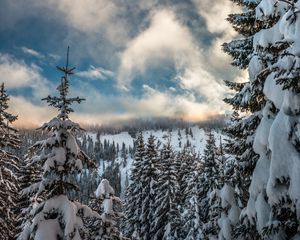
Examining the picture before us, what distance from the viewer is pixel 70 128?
1318 centimetres

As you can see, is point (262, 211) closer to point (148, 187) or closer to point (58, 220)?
point (58, 220)

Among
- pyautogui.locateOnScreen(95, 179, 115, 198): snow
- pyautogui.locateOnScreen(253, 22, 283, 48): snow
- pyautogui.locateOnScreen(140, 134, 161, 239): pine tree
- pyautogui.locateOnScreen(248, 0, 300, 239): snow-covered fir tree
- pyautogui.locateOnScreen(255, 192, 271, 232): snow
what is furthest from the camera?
pyautogui.locateOnScreen(140, 134, 161, 239): pine tree

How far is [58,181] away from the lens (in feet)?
42.1

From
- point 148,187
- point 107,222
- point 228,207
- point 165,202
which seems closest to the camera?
point 228,207

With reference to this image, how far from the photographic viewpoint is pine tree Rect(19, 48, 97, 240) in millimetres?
11977

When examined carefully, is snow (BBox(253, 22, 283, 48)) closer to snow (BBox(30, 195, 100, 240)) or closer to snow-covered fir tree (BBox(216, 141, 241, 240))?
snow-covered fir tree (BBox(216, 141, 241, 240))

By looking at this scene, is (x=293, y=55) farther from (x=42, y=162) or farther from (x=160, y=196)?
(x=160, y=196)

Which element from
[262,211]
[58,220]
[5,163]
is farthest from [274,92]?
[5,163]

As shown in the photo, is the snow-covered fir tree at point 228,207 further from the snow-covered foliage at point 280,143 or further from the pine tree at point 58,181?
the pine tree at point 58,181

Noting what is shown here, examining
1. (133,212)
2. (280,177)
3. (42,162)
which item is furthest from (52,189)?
(133,212)

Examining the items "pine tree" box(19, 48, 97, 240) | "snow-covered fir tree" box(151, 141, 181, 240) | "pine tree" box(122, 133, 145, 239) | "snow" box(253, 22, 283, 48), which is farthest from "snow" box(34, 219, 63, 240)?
"pine tree" box(122, 133, 145, 239)

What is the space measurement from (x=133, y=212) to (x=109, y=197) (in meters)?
22.8

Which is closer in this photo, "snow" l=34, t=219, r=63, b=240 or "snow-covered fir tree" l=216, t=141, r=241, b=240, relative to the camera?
"snow" l=34, t=219, r=63, b=240

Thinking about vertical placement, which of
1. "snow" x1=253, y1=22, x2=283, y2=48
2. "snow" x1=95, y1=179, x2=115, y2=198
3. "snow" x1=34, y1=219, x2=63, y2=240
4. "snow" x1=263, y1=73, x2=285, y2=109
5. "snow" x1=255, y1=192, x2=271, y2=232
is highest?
"snow" x1=253, y1=22, x2=283, y2=48
